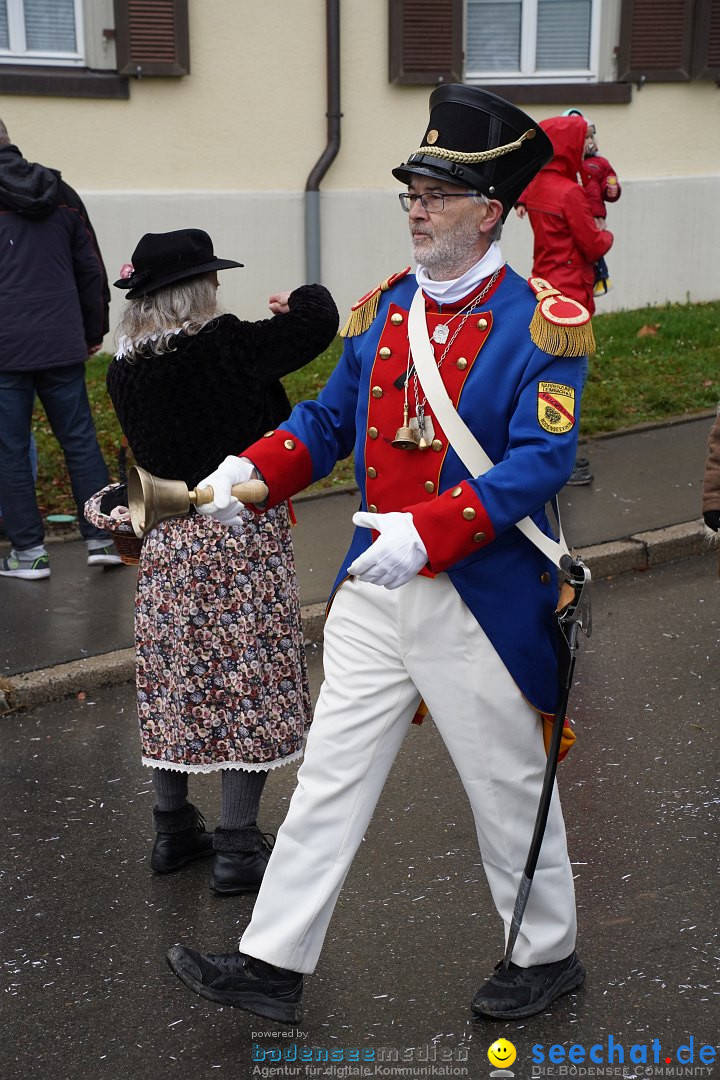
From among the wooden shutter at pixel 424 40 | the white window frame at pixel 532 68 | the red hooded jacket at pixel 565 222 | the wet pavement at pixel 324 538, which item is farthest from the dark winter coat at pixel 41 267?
the white window frame at pixel 532 68

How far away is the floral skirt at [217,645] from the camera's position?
3.96 metres

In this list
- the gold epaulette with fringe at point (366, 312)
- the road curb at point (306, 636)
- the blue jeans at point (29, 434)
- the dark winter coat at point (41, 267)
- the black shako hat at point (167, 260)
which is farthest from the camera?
the blue jeans at point (29, 434)

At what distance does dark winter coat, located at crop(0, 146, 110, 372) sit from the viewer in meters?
6.56

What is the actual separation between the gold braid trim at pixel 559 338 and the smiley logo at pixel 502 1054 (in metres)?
1.59

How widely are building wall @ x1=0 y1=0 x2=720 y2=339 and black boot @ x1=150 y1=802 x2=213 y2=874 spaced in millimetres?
7507

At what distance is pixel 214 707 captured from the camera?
13.2ft

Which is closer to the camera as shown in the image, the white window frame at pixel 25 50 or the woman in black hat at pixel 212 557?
the woman in black hat at pixel 212 557

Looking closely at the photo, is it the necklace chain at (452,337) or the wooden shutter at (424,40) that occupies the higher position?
the wooden shutter at (424,40)

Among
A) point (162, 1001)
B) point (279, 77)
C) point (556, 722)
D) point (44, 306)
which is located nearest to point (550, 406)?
point (556, 722)

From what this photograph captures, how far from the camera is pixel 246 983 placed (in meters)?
3.35

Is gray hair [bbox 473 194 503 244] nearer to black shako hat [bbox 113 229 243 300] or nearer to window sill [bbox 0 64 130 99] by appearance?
black shako hat [bbox 113 229 243 300]

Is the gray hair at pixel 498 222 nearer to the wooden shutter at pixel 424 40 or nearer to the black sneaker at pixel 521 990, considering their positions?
the black sneaker at pixel 521 990

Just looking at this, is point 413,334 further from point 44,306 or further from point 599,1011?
point 44,306

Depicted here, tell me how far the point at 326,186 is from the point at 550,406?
9.19m
